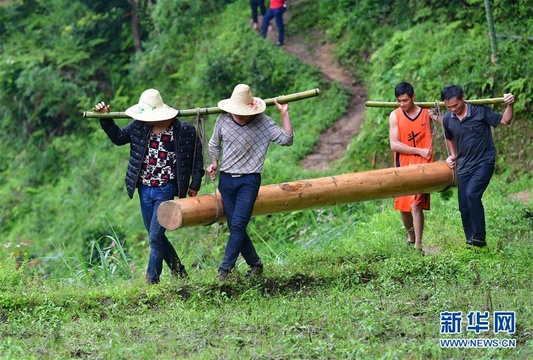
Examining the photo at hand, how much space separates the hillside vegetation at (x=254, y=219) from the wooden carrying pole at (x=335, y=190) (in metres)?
0.61

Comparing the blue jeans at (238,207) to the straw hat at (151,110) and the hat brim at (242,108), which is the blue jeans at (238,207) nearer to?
the hat brim at (242,108)

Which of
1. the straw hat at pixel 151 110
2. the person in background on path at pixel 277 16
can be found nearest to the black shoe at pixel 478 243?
the straw hat at pixel 151 110

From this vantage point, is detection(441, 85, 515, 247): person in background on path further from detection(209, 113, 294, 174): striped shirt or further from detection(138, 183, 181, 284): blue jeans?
detection(138, 183, 181, 284): blue jeans

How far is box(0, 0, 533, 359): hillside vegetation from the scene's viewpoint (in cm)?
818

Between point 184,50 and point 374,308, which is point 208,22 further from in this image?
point 374,308

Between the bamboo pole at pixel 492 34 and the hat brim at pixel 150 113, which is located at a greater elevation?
the bamboo pole at pixel 492 34

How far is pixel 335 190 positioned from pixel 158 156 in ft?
6.04

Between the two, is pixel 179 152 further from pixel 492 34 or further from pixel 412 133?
pixel 492 34

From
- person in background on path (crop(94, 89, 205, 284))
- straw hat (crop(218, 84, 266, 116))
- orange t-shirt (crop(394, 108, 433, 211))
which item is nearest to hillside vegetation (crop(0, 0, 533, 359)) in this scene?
person in background on path (crop(94, 89, 205, 284))

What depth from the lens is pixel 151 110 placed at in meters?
9.62

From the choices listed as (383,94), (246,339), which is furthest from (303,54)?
(246,339)

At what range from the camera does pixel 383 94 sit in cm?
1797

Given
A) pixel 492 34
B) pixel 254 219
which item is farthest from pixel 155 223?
pixel 492 34

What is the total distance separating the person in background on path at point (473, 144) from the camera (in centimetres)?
1009
